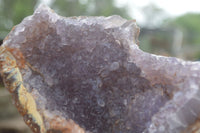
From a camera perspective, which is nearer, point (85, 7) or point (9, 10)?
point (9, 10)

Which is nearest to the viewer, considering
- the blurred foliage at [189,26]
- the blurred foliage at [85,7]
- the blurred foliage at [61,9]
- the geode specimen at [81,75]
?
the geode specimen at [81,75]

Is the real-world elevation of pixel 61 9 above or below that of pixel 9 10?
above

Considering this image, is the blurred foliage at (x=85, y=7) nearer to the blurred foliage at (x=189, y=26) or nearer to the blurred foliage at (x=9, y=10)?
the blurred foliage at (x=9, y=10)

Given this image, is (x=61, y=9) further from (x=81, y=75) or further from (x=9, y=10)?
(x=81, y=75)

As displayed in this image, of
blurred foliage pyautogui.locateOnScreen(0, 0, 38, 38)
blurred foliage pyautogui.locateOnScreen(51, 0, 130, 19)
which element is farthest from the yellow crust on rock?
blurred foliage pyautogui.locateOnScreen(51, 0, 130, 19)

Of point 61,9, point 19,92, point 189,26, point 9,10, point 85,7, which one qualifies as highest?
point 189,26

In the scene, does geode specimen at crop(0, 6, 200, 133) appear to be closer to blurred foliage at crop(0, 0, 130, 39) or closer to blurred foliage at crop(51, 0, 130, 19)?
blurred foliage at crop(0, 0, 130, 39)

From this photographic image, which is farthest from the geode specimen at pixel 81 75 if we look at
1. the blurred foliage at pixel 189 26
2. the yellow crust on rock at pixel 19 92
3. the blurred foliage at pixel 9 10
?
the blurred foliage at pixel 189 26

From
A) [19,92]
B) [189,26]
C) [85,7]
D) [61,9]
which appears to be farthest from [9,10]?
[189,26]
